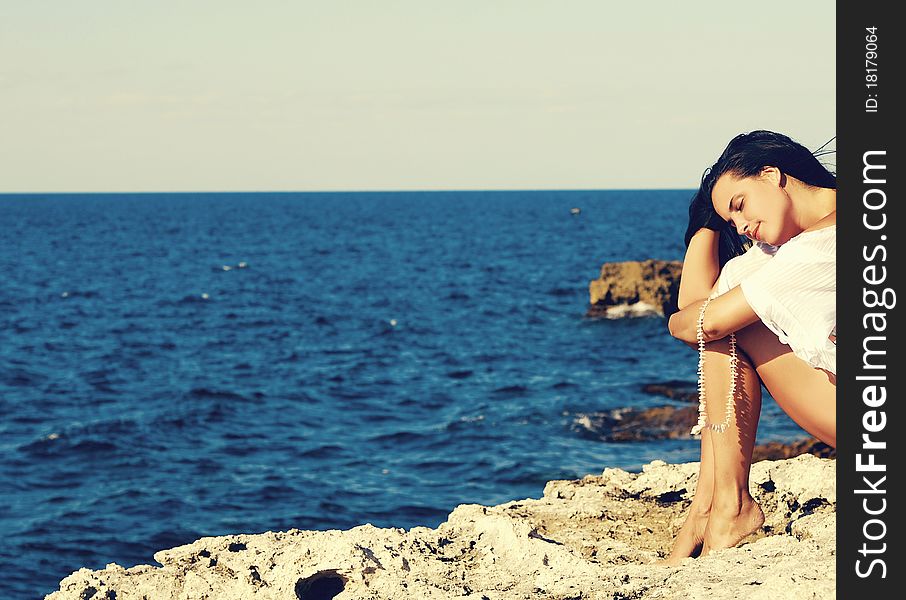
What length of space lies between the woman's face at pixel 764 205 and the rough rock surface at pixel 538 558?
1.41 m

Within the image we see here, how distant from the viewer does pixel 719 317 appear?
14.4ft

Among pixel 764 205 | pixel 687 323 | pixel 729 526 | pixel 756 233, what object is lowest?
pixel 729 526

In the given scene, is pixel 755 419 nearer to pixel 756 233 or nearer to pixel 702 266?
pixel 702 266

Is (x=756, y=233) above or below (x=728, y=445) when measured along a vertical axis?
above

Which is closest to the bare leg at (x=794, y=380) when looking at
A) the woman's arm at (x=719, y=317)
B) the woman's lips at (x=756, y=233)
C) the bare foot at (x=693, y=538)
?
the woman's arm at (x=719, y=317)

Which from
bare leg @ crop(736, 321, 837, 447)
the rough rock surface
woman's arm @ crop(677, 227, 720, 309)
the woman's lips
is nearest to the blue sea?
the rough rock surface

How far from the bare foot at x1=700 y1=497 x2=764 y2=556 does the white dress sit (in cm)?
100

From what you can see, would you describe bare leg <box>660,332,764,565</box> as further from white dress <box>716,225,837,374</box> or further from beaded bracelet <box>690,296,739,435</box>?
white dress <box>716,225,837,374</box>

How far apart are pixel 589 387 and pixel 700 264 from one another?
16.4m

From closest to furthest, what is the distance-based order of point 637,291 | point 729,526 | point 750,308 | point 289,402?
point 750,308, point 729,526, point 289,402, point 637,291

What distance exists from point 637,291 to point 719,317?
28312mm

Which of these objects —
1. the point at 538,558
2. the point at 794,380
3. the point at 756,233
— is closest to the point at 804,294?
the point at 756,233

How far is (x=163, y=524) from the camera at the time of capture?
13141 millimetres

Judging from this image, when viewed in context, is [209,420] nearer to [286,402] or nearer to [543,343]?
[286,402]
